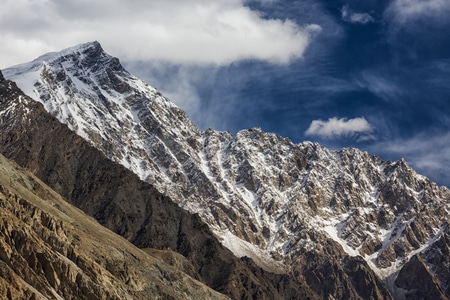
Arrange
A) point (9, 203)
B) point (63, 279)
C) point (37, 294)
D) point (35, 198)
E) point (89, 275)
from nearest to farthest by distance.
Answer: point (37, 294), point (63, 279), point (89, 275), point (9, 203), point (35, 198)

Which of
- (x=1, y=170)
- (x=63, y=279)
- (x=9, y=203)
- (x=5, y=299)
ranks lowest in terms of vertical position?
(x=5, y=299)

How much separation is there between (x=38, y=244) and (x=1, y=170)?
250 feet

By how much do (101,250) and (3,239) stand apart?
218ft

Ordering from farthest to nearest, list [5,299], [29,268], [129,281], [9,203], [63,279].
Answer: [129,281] < [9,203] < [63,279] < [29,268] < [5,299]

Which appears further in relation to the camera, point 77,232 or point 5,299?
point 77,232

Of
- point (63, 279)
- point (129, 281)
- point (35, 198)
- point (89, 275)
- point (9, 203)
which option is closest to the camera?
point (63, 279)

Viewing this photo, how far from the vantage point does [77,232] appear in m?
178

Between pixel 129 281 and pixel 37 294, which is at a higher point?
pixel 129 281

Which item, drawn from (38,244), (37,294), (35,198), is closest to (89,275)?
(38,244)

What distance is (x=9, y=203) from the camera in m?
147

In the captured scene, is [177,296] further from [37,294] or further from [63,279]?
[37,294]

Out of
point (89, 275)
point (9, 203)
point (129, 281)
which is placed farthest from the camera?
point (129, 281)

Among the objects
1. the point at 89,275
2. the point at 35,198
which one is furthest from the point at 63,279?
the point at 35,198

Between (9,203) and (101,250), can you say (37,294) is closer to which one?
(9,203)
